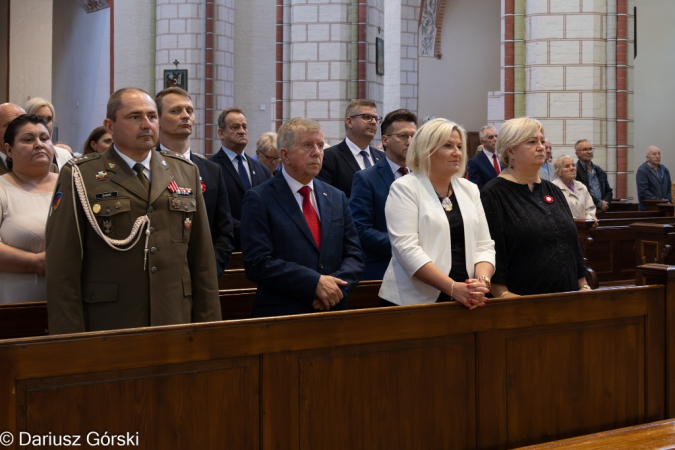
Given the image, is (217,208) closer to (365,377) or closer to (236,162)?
(236,162)

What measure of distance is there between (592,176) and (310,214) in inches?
240

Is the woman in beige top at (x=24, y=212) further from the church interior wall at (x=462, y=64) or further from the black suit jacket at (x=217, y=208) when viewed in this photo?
the church interior wall at (x=462, y=64)

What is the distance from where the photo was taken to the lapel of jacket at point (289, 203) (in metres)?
3.05

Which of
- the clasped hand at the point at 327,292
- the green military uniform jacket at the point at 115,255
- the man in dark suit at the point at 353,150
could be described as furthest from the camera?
the man in dark suit at the point at 353,150

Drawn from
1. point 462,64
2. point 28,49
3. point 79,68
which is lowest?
point 28,49

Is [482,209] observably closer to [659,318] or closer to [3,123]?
[659,318]

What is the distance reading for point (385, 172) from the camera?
12.3 ft

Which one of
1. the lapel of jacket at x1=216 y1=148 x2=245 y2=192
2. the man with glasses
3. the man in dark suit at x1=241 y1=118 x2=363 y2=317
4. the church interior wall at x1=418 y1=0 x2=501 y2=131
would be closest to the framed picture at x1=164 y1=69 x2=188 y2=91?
the church interior wall at x1=418 y1=0 x2=501 y2=131

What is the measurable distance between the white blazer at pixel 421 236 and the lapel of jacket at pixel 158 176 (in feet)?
2.84

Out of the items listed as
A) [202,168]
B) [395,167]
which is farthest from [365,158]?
[202,168]

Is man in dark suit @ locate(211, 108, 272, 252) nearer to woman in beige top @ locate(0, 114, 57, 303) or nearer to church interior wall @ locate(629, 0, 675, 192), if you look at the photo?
woman in beige top @ locate(0, 114, 57, 303)

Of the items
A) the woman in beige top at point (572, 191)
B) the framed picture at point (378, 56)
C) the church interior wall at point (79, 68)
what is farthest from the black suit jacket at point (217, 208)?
the church interior wall at point (79, 68)

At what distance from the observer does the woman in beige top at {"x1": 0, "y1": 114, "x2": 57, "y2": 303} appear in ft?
10.1

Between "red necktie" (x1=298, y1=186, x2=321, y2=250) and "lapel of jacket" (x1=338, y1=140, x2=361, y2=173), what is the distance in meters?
1.40
